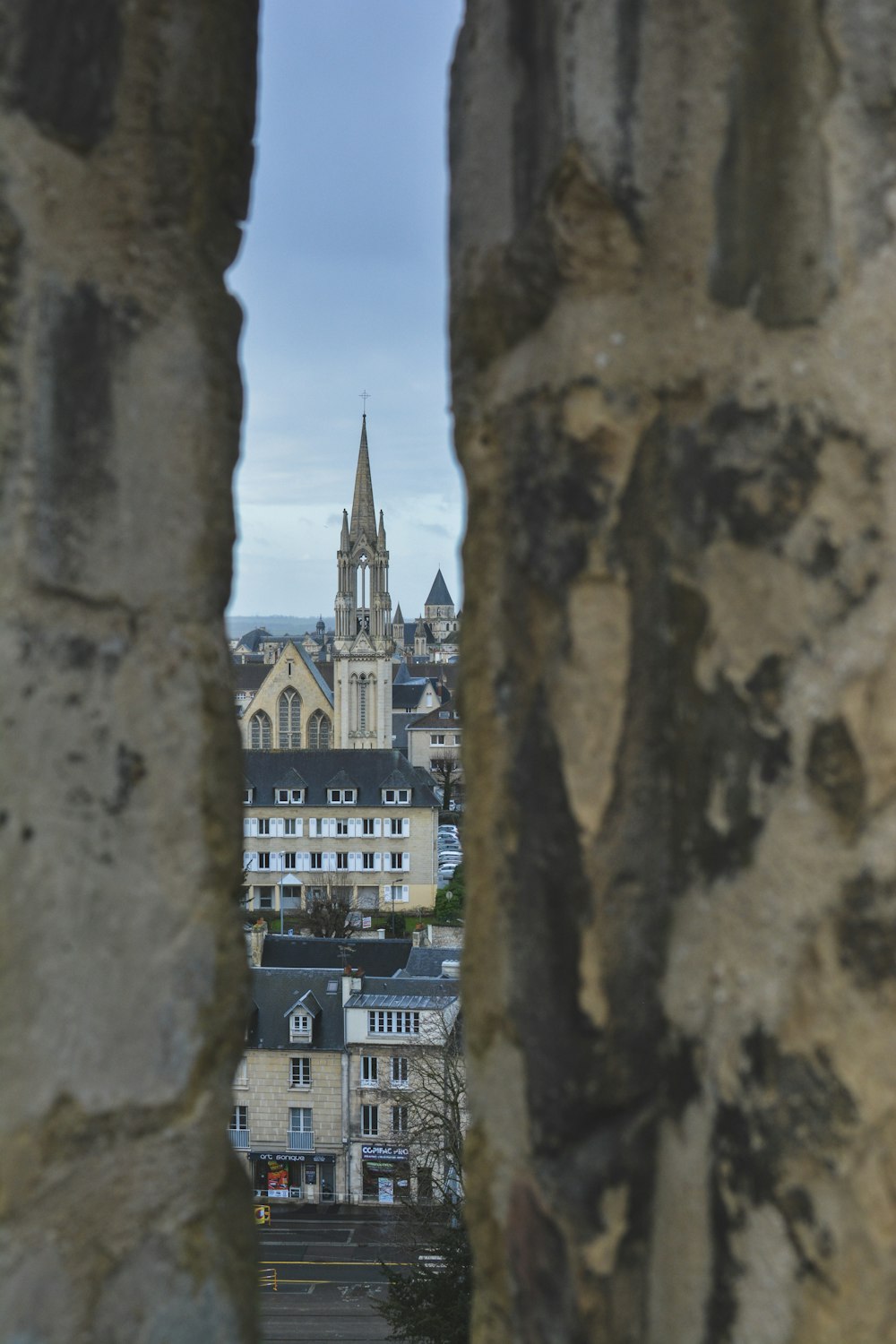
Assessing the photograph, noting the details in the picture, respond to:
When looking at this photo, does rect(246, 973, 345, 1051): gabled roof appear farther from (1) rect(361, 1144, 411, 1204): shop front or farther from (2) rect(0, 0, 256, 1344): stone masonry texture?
(2) rect(0, 0, 256, 1344): stone masonry texture

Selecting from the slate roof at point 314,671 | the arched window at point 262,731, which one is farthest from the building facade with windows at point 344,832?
the arched window at point 262,731

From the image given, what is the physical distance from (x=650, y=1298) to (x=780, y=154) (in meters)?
0.96

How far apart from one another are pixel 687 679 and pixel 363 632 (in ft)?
206

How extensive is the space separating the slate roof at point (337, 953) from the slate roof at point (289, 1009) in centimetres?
157

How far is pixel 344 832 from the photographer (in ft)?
140

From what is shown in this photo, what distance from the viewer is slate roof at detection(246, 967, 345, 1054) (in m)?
23.6

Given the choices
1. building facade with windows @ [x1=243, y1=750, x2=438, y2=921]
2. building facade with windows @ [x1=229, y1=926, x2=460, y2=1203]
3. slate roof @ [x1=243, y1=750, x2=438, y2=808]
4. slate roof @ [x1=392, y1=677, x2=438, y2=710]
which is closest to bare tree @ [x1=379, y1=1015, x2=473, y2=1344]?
building facade with windows @ [x1=229, y1=926, x2=460, y2=1203]

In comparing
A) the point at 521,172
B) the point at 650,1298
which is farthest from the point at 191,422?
the point at 650,1298

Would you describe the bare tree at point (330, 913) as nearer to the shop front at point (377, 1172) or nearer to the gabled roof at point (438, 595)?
the shop front at point (377, 1172)

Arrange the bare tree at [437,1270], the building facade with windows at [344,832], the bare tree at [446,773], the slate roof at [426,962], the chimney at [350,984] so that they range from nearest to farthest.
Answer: the bare tree at [437,1270] < the chimney at [350,984] < the slate roof at [426,962] < the building facade with windows at [344,832] < the bare tree at [446,773]

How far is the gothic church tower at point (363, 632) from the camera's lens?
6247cm

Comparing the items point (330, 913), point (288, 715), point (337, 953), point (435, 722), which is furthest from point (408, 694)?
point (337, 953)

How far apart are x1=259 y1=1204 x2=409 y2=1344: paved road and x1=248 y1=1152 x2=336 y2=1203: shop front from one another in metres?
0.25

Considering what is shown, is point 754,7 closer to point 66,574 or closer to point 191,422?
point 191,422
